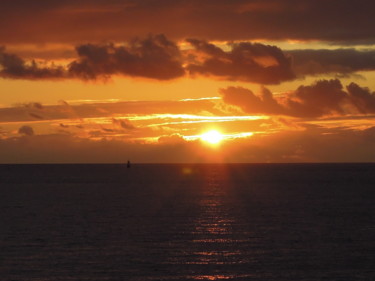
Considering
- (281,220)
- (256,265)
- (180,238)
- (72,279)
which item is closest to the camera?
(72,279)

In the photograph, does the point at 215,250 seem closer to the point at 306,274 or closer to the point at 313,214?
the point at 306,274

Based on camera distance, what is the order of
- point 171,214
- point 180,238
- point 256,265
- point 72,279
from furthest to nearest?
point 171,214 → point 180,238 → point 256,265 → point 72,279

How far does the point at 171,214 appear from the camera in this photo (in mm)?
115688

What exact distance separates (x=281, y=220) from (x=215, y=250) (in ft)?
113

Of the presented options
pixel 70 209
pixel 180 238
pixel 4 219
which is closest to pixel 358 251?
pixel 180 238

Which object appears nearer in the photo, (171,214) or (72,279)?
(72,279)

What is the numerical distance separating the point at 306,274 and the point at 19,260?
2967cm

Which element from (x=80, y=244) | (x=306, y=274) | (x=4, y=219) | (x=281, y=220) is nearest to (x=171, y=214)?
(x=281, y=220)

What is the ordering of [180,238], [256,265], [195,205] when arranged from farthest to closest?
[195,205], [180,238], [256,265]

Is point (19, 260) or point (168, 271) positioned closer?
point (168, 271)

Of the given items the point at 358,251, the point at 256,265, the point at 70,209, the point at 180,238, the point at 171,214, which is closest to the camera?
the point at 256,265

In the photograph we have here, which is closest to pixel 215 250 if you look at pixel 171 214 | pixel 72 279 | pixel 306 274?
pixel 306 274

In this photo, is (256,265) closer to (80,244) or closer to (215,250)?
(215,250)

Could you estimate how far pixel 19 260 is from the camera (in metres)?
66.4
